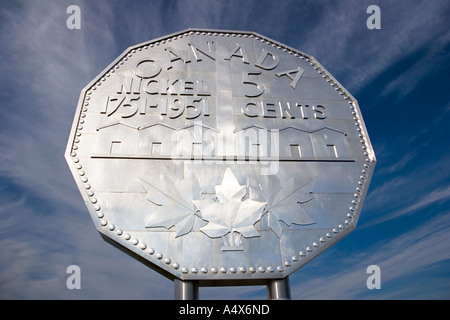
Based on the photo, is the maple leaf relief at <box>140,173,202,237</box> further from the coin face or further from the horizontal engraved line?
the horizontal engraved line

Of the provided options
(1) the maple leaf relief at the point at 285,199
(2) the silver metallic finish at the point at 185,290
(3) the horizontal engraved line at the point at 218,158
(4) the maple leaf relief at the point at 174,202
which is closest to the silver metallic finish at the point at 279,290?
(1) the maple leaf relief at the point at 285,199

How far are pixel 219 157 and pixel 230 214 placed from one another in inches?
34.8

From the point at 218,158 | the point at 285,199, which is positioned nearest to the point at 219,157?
the point at 218,158

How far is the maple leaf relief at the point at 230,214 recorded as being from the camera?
137 inches

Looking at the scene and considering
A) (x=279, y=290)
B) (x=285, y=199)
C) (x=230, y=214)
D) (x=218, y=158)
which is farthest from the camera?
(x=218, y=158)

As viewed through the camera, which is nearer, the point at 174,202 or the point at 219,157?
the point at 174,202

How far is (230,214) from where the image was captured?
3598mm

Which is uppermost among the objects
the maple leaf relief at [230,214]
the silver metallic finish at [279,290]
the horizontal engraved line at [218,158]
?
the horizontal engraved line at [218,158]

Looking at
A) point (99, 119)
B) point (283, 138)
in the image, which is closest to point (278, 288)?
point (283, 138)

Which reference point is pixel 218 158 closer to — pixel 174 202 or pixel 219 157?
pixel 219 157

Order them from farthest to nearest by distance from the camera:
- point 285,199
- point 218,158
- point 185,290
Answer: point 218,158, point 285,199, point 185,290

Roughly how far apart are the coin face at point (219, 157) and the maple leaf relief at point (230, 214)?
1 cm

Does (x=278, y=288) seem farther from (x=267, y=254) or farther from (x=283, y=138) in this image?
(x=283, y=138)

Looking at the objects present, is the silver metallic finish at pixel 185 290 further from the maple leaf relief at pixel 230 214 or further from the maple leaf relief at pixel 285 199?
the maple leaf relief at pixel 285 199
